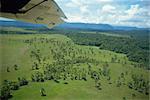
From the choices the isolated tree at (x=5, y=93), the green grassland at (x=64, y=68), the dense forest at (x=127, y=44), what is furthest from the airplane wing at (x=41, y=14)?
the dense forest at (x=127, y=44)

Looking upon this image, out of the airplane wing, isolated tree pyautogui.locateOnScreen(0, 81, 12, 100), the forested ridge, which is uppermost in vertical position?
the airplane wing

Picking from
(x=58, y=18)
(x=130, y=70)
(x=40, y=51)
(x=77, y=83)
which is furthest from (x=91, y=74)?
(x=58, y=18)

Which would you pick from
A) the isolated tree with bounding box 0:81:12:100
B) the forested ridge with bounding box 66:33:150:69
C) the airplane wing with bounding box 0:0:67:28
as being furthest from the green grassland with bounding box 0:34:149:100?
the airplane wing with bounding box 0:0:67:28

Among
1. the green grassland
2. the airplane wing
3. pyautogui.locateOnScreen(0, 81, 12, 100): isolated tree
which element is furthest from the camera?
the green grassland

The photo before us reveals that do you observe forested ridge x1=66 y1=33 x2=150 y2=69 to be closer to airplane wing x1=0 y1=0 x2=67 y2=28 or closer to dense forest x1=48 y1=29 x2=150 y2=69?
dense forest x1=48 y1=29 x2=150 y2=69

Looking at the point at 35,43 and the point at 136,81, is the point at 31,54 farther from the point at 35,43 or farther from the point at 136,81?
the point at 136,81

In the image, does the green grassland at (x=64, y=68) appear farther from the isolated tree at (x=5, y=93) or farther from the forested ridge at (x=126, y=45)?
the forested ridge at (x=126, y=45)

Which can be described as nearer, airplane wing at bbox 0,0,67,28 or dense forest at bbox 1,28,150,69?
airplane wing at bbox 0,0,67,28
